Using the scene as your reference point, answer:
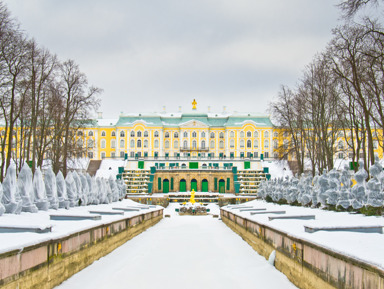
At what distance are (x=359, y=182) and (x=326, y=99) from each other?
15424 mm

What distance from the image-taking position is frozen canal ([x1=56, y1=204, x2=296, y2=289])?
7.68 meters

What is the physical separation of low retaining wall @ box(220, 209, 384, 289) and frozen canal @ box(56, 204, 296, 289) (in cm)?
28

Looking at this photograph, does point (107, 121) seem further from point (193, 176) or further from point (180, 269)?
point (180, 269)

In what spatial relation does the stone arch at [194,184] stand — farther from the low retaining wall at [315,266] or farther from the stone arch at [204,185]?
the low retaining wall at [315,266]

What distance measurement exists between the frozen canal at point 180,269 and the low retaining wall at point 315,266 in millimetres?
279

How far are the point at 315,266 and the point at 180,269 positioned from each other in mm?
3202

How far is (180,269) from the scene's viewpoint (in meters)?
8.95

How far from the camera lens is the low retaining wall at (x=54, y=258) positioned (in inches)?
231

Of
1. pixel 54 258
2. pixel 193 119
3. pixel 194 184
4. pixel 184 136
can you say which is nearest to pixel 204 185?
pixel 194 184

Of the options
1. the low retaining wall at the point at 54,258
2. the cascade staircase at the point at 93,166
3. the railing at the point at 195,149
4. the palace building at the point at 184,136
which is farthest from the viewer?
the railing at the point at 195,149

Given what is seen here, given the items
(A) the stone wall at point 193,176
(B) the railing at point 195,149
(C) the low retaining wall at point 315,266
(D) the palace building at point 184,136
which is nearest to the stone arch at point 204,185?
(A) the stone wall at point 193,176

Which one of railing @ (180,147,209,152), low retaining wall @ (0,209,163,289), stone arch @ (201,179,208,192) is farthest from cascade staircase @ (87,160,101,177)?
low retaining wall @ (0,209,163,289)

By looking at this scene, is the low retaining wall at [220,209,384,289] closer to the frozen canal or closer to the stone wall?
the frozen canal

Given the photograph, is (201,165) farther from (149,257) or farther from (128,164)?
(149,257)
